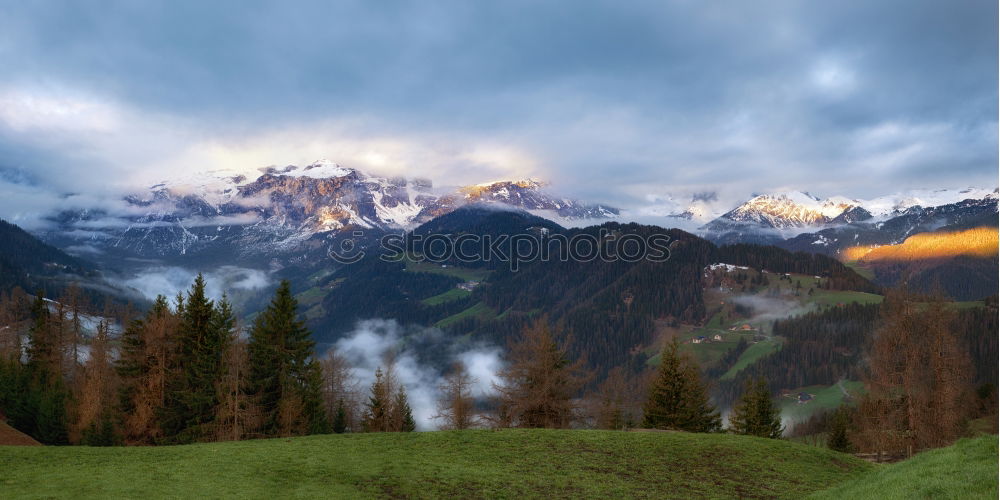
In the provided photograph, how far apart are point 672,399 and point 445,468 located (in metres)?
36.3

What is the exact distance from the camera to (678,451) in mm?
34219

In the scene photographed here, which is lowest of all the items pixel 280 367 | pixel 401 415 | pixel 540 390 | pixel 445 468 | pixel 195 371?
pixel 401 415

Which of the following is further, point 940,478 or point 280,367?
point 280,367

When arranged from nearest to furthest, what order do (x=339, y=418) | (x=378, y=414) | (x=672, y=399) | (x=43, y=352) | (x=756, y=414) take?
(x=672, y=399) → (x=756, y=414) → (x=378, y=414) → (x=43, y=352) → (x=339, y=418)

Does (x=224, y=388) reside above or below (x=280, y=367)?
below

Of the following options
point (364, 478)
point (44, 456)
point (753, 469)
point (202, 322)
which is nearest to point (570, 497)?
point (364, 478)

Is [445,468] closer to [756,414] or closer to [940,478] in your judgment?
[940,478]

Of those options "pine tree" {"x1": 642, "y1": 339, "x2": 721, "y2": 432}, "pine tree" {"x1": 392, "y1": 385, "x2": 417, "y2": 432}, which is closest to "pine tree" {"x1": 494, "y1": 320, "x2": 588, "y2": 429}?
"pine tree" {"x1": 642, "y1": 339, "x2": 721, "y2": 432}

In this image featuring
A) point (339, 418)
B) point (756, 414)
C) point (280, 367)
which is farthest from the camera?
point (339, 418)

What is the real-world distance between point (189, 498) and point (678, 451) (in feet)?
87.7

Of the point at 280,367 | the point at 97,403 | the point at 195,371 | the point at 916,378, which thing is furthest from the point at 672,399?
the point at 97,403

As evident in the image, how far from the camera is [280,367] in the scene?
52.1 meters

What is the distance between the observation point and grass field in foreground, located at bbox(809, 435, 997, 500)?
15.1 meters

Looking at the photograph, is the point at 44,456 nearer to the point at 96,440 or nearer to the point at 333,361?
the point at 96,440
